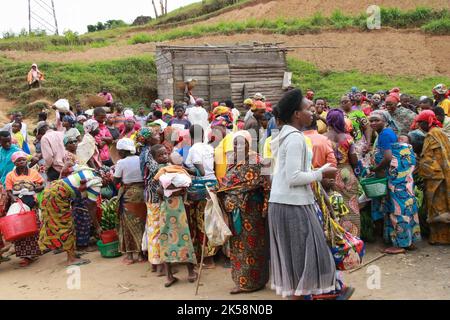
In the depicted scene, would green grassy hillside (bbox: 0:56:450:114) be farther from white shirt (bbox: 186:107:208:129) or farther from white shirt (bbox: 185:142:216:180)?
white shirt (bbox: 185:142:216:180)

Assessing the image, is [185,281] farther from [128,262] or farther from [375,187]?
[375,187]

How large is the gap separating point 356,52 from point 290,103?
23399 millimetres

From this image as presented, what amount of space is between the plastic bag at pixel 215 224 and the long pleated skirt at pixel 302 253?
828mm

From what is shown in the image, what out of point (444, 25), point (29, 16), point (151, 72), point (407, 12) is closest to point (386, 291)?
point (151, 72)

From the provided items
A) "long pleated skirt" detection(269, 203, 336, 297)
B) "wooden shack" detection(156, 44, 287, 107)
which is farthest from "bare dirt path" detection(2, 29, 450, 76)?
"long pleated skirt" detection(269, 203, 336, 297)

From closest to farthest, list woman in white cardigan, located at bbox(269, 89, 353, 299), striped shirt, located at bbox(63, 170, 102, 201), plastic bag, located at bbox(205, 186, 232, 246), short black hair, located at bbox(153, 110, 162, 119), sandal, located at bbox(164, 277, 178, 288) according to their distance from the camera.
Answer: woman in white cardigan, located at bbox(269, 89, 353, 299) → plastic bag, located at bbox(205, 186, 232, 246) → sandal, located at bbox(164, 277, 178, 288) → striped shirt, located at bbox(63, 170, 102, 201) → short black hair, located at bbox(153, 110, 162, 119)

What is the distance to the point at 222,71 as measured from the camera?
17625mm

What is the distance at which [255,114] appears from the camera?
22.4ft

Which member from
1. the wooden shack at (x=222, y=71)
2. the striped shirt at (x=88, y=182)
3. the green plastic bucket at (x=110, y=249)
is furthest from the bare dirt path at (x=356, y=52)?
the green plastic bucket at (x=110, y=249)

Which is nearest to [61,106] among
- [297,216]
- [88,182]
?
[88,182]

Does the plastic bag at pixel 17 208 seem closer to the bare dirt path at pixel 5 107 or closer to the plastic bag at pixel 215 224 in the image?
the plastic bag at pixel 215 224

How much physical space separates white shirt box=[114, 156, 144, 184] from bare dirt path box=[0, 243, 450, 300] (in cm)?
110

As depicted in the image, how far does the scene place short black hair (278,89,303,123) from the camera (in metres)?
3.72
